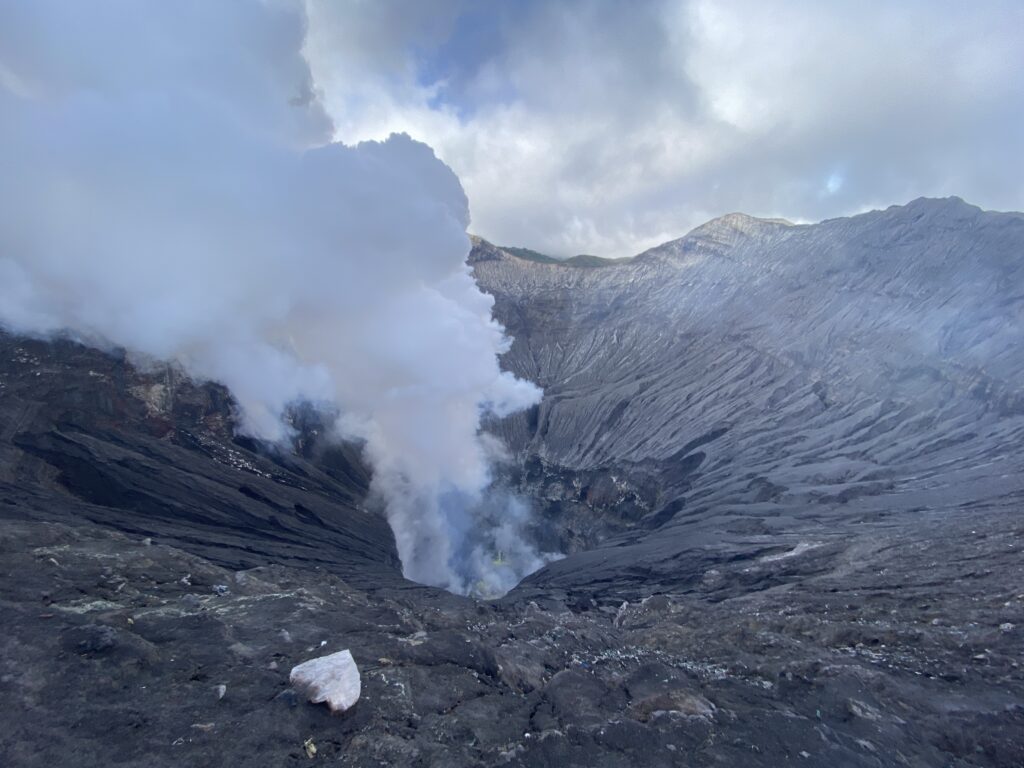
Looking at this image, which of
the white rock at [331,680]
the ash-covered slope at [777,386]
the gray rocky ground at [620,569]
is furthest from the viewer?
the ash-covered slope at [777,386]

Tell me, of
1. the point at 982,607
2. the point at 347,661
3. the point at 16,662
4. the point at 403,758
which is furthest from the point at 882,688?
the point at 16,662

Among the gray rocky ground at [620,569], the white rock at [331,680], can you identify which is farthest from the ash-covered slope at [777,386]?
the white rock at [331,680]

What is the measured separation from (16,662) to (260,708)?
4336 mm

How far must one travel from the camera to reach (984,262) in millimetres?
54312

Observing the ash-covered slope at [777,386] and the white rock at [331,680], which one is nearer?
the white rock at [331,680]

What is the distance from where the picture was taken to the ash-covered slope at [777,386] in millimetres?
33281

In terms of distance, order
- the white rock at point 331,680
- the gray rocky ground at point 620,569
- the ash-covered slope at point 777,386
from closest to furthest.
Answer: the gray rocky ground at point 620,569 < the white rock at point 331,680 < the ash-covered slope at point 777,386

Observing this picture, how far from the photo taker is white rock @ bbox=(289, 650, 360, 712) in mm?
11055

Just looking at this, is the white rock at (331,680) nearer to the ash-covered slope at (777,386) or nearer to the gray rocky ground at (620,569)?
the gray rocky ground at (620,569)

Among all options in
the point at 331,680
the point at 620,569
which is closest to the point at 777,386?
the point at 620,569

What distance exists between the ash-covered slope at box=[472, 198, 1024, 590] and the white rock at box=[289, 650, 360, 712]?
62.9ft

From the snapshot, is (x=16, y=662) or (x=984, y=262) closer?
(x=16, y=662)

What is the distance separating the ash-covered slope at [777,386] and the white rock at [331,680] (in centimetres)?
1918

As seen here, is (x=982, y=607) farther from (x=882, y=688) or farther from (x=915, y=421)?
(x=915, y=421)
